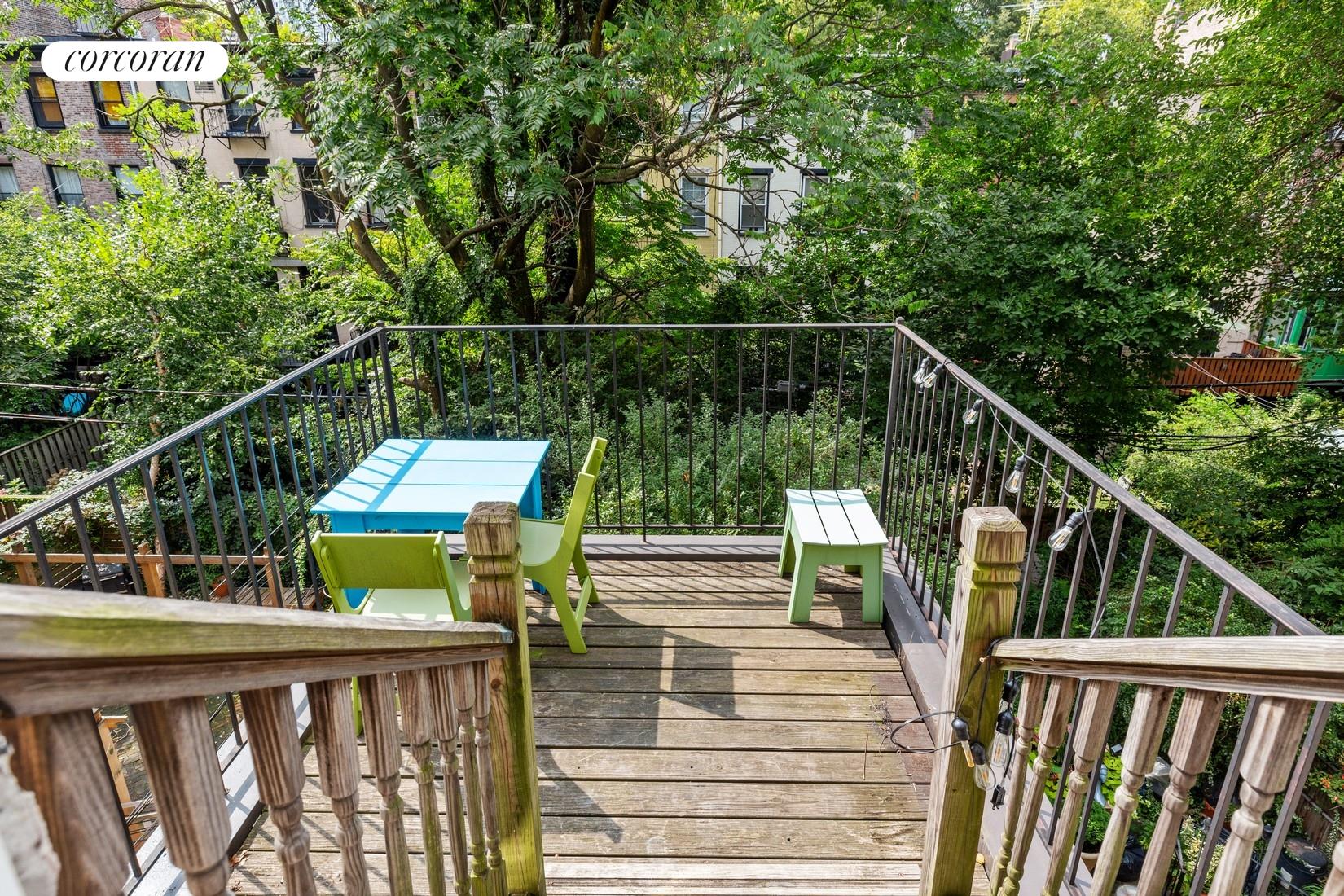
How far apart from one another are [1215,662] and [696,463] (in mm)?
6079

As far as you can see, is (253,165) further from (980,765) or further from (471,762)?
(980,765)

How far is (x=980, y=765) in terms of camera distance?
152 centimetres

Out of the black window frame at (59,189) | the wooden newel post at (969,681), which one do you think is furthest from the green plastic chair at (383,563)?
the black window frame at (59,189)

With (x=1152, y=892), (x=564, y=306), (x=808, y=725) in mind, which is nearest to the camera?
(x=1152, y=892)

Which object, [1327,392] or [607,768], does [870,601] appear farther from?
[1327,392]

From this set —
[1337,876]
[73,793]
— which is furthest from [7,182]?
[1337,876]

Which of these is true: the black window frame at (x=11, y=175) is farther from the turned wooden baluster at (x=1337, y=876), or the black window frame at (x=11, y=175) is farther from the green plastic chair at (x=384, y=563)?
the turned wooden baluster at (x=1337, y=876)

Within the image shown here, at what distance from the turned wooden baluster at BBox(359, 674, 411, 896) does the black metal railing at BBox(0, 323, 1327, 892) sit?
994mm

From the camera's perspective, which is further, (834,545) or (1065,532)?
(834,545)

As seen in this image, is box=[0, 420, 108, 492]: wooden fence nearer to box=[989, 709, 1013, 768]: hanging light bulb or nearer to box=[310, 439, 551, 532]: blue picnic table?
box=[310, 439, 551, 532]: blue picnic table

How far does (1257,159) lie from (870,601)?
7.76 meters

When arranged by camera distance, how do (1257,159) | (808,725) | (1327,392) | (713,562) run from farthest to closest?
1. (1327,392)
2. (1257,159)
3. (713,562)
4. (808,725)

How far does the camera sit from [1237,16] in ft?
25.5

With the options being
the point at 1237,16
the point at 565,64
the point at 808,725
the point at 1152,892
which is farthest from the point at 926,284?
the point at 1152,892
